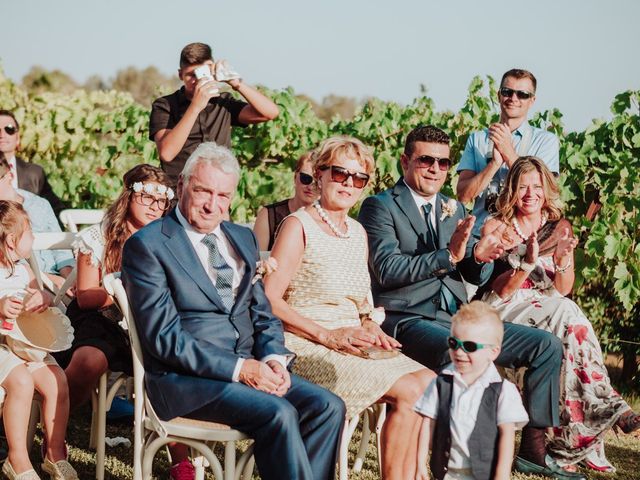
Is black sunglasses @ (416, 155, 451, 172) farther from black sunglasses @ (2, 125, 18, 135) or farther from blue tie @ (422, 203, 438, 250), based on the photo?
black sunglasses @ (2, 125, 18, 135)

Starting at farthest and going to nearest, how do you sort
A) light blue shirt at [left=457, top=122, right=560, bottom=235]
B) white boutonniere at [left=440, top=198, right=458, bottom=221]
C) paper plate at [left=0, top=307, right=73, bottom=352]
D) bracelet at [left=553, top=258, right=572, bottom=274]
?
1. light blue shirt at [left=457, top=122, right=560, bottom=235]
2. bracelet at [left=553, top=258, right=572, bottom=274]
3. white boutonniere at [left=440, top=198, right=458, bottom=221]
4. paper plate at [left=0, top=307, right=73, bottom=352]

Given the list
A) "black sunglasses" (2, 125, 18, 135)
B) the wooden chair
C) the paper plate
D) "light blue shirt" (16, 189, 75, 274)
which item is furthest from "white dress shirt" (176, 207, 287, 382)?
"black sunglasses" (2, 125, 18, 135)

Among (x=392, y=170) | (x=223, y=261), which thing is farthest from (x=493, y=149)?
(x=223, y=261)

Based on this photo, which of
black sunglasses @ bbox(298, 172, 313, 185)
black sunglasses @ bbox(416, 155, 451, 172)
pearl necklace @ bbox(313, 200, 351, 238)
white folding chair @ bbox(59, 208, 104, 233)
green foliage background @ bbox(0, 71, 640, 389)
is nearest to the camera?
pearl necklace @ bbox(313, 200, 351, 238)

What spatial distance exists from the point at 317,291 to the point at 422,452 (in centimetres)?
119

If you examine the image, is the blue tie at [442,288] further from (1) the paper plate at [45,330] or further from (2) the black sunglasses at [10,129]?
(2) the black sunglasses at [10,129]

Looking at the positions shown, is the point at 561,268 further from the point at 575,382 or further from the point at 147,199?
the point at 147,199

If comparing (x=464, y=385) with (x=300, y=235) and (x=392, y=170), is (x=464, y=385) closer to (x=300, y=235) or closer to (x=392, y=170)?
(x=300, y=235)

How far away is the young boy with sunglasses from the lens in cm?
379

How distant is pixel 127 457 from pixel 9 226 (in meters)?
1.59

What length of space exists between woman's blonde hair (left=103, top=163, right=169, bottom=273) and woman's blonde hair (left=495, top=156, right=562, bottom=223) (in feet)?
6.48

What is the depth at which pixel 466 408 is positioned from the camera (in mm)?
3842

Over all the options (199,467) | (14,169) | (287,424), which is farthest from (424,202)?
(14,169)

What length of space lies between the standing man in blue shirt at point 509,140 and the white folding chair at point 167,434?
279 cm
